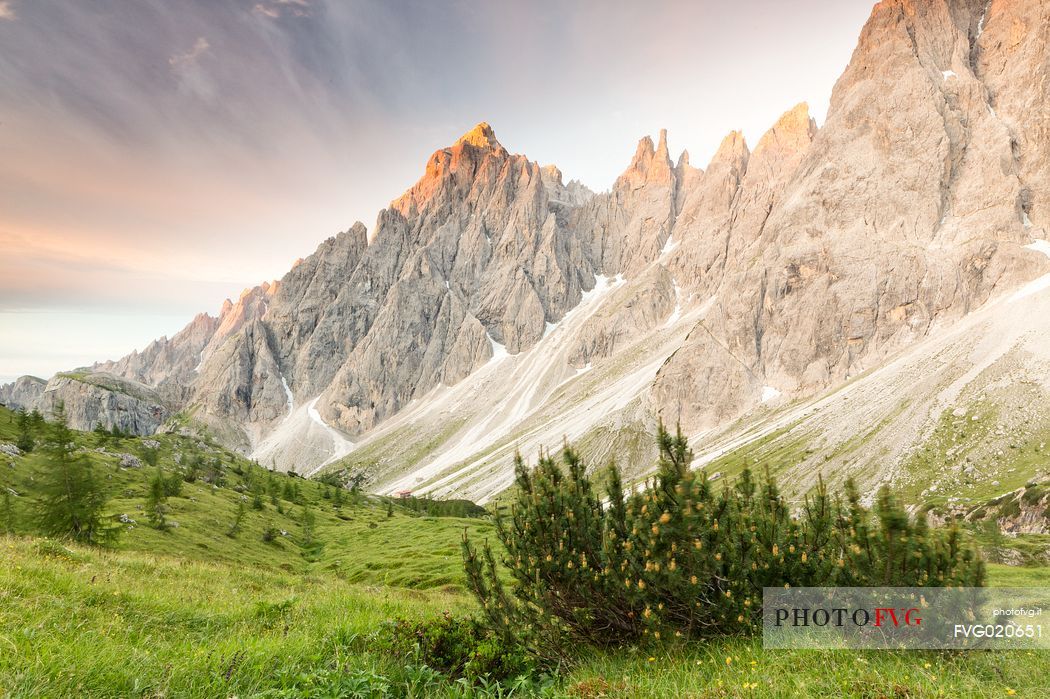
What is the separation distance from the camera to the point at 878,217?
162m

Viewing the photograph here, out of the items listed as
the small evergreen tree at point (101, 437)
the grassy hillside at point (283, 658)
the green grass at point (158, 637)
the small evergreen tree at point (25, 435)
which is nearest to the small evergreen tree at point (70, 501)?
the grassy hillside at point (283, 658)

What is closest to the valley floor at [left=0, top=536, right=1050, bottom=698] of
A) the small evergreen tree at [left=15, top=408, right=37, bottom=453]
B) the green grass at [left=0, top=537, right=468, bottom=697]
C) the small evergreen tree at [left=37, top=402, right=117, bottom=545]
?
the green grass at [left=0, top=537, right=468, bottom=697]

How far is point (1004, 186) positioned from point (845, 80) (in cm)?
7618

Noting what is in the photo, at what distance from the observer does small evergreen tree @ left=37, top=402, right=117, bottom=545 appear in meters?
29.1

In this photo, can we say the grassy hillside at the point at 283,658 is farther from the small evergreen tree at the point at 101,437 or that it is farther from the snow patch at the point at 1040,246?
the snow patch at the point at 1040,246

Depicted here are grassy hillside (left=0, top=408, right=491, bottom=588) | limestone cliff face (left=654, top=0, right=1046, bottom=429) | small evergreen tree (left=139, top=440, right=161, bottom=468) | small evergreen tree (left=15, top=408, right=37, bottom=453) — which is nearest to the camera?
grassy hillside (left=0, top=408, right=491, bottom=588)

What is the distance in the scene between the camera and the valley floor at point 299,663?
5.39 metres

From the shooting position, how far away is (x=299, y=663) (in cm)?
686

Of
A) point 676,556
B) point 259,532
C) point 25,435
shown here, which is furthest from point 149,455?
point 676,556

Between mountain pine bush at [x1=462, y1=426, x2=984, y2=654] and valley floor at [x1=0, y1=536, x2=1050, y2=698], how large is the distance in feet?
2.26

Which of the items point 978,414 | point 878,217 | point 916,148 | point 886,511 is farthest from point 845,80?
point 886,511

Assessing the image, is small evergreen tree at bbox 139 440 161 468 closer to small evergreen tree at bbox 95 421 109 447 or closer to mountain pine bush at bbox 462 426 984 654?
small evergreen tree at bbox 95 421 109 447

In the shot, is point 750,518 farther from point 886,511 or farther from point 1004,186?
point 1004,186

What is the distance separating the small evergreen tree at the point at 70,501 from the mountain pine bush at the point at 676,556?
32.8 metres
